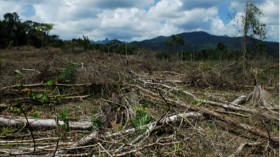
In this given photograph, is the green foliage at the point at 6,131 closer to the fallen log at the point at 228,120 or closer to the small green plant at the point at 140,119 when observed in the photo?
the small green plant at the point at 140,119

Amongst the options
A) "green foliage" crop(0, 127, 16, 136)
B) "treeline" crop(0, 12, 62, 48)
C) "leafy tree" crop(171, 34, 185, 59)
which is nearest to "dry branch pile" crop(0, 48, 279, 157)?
"green foliage" crop(0, 127, 16, 136)

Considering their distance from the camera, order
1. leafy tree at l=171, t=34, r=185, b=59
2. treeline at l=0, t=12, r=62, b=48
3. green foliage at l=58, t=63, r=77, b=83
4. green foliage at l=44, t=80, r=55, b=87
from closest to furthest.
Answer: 1. green foliage at l=44, t=80, r=55, b=87
2. green foliage at l=58, t=63, r=77, b=83
3. treeline at l=0, t=12, r=62, b=48
4. leafy tree at l=171, t=34, r=185, b=59

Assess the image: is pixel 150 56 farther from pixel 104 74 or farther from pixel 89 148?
pixel 89 148

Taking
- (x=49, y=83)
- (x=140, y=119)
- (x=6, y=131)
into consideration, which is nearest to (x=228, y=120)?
(x=140, y=119)

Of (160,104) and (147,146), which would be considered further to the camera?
(160,104)

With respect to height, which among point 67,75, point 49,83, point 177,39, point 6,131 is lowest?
point 6,131

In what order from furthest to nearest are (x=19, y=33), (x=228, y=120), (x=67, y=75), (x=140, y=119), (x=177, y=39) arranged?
(x=177, y=39), (x=19, y=33), (x=67, y=75), (x=228, y=120), (x=140, y=119)

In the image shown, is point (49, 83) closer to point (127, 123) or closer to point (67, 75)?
point (67, 75)

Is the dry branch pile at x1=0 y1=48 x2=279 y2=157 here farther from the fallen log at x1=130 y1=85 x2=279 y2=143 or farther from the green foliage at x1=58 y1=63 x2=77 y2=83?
the green foliage at x1=58 y1=63 x2=77 y2=83

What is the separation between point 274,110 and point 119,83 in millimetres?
2699

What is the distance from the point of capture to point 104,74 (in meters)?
7.75

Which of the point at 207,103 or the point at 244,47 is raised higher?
the point at 244,47

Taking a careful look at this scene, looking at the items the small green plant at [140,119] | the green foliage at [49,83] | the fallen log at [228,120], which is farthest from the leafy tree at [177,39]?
the small green plant at [140,119]

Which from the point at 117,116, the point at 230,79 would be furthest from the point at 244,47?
the point at 117,116
